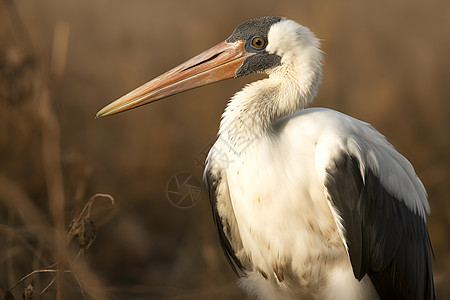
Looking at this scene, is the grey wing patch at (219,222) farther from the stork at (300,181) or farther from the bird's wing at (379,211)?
the bird's wing at (379,211)

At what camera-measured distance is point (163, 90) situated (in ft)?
11.3

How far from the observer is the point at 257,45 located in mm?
3406

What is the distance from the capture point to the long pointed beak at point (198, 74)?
135 inches

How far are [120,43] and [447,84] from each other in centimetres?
352

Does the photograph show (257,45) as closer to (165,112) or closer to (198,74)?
(198,74)

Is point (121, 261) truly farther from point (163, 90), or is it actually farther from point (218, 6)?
point (218, 6)

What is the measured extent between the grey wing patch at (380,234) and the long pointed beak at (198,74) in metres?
0.84

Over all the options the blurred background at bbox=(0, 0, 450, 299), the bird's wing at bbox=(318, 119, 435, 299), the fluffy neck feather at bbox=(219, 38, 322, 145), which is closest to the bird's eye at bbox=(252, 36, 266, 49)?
the fluffy neck feather at bbox=(219, 38, 322, 145)

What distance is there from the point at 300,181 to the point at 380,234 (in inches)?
20.6

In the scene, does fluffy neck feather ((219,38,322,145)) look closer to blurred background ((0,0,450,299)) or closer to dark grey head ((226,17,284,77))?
dark grey head ((226,17,284,77))

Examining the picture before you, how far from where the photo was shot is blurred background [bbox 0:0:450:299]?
4.97m

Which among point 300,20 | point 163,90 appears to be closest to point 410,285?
point 163,90

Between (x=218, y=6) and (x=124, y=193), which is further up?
(x=218, y=6)

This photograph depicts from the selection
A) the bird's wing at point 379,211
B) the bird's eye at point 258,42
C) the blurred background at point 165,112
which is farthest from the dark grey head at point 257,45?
the blurred background at point 165,112
